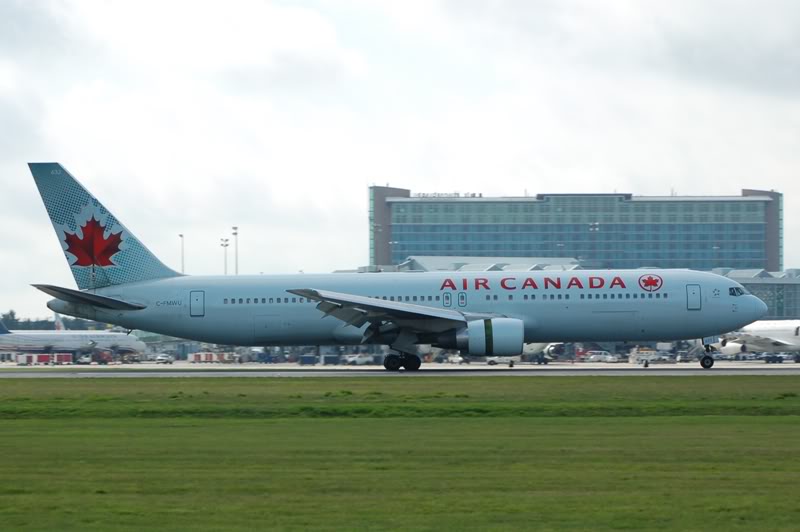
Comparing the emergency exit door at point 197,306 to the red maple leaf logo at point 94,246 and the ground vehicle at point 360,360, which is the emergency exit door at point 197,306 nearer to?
the red maple leaf logo at point 94,246

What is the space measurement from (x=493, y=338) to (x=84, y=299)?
1620 centimetres

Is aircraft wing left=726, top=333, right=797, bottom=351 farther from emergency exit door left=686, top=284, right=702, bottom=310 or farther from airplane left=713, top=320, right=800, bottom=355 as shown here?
emergency exit door left=686, top=284, right=702, bottom=310

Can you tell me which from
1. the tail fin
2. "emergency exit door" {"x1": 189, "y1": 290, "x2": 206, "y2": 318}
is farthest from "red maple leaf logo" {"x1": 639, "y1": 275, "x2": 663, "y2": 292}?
the tail fin

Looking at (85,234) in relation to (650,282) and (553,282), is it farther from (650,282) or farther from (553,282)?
(650,282)

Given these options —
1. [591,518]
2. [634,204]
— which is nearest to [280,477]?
[591,518]

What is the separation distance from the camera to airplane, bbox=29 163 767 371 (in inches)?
1735

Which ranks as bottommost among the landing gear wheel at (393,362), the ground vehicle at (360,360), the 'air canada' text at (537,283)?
the ground vehicle at (360,360)

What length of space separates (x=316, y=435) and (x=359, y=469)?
463cm

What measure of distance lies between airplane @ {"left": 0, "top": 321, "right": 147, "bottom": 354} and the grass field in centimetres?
6975

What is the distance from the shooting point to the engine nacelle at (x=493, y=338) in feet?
141

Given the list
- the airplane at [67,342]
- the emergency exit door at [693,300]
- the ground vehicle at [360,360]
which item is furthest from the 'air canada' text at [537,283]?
the airplane at [67,342]

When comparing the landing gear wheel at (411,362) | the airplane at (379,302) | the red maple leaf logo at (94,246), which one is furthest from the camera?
the red maple leaf logo at (94,246)

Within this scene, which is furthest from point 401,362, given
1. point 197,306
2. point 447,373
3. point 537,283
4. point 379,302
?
point 197,306

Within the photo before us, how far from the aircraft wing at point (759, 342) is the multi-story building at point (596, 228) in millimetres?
98708
